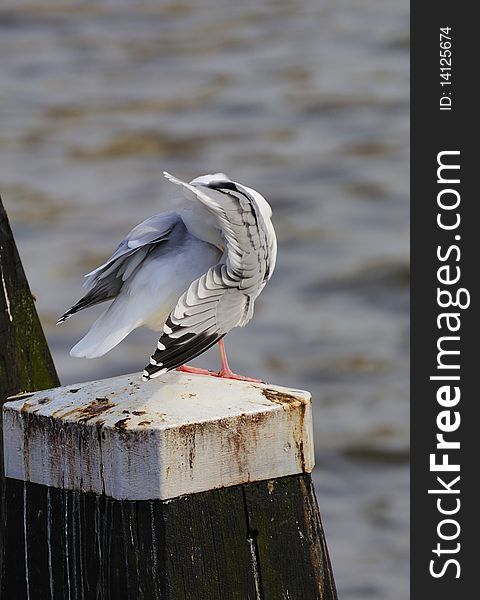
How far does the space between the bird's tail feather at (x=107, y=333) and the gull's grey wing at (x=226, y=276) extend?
0.13m

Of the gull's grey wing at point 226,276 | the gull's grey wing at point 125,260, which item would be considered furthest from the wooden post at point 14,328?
the gull's grey wing at point 226,276

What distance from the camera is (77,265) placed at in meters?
5.41

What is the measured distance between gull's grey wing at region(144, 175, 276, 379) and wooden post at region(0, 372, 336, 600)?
13 centimetres

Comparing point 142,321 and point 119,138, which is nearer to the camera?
point 142,321

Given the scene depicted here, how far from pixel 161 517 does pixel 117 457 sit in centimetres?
9

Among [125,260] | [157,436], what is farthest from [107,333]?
[157,436]

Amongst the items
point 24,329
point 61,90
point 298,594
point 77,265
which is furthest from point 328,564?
point 61,90

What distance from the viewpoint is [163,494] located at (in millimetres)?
1566

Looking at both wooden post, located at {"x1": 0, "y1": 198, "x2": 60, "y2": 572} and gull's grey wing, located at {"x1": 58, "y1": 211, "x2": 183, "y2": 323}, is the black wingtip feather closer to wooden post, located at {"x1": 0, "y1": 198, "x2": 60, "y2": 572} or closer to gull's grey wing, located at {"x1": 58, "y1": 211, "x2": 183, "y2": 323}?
gull's grey wing, located at {"x1": 58, "y1": 211, "x2": 183, "y2": 323}

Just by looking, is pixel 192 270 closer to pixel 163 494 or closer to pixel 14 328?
pixel 14 328

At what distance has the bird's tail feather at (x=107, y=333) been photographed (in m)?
1.94

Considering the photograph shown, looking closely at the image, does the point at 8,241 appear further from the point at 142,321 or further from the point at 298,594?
the point at 298,594

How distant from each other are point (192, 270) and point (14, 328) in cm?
30

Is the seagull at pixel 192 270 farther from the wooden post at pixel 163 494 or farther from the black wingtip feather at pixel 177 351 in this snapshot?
the wooden post at pixel 163 494
